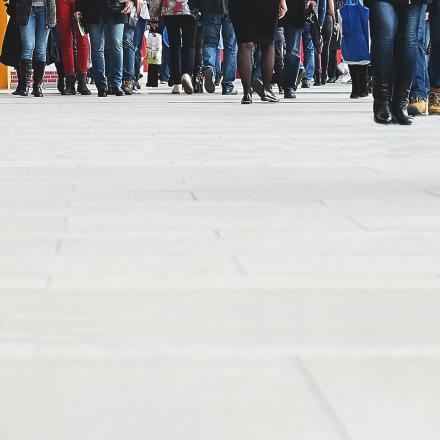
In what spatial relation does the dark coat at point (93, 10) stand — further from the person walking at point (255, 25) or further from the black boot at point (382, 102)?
the black boot at point (382, 102)

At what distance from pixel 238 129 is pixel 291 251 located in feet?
16.9

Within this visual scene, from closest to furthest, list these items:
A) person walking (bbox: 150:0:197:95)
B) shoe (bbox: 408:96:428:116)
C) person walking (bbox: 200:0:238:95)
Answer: shoe (bbox: 408:96:428:116)
person walking (bbox: 200:0:238:95)
person walking (bbox: 150:0:197:95)

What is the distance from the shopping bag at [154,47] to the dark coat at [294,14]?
507 cm

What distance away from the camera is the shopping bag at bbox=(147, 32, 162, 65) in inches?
713

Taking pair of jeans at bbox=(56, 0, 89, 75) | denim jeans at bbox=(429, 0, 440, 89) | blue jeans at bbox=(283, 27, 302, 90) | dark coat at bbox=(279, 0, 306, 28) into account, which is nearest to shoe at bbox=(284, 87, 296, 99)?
blue jeans at bbox=(283, 27, 302, 90)

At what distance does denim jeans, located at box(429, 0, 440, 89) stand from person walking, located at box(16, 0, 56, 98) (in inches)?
230

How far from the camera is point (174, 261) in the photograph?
3.21 m

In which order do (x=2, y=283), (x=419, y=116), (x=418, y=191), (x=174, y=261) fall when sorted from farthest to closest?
(x=419, y=116) < (x=418, y=191) < (x=174, y=261) < (x=2, y=283)

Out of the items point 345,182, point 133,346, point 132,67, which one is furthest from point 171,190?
point 132,67

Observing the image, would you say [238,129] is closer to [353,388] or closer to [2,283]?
[2,283]

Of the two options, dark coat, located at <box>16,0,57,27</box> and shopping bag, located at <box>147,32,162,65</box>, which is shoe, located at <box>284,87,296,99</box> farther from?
shopping bag, located at <box>147,32,162,65</box>

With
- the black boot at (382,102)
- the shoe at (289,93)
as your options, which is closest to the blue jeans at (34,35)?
the shoe at (289,93)

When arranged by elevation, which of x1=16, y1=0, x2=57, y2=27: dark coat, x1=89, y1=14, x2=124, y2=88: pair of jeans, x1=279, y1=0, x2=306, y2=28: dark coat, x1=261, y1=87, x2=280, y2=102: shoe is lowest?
x1=261, y1=87, x2=280, y2=102: shoe

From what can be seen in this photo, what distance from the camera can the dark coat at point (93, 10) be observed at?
46.8 ft
